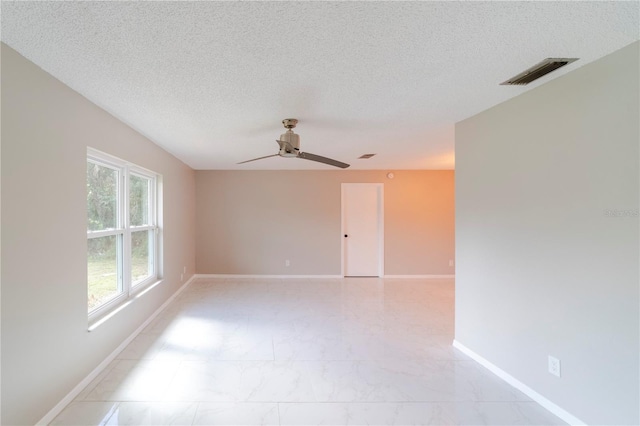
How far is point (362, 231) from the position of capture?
19.0 feet

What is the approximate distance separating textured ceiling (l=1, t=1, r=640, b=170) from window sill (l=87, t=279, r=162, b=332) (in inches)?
70.4

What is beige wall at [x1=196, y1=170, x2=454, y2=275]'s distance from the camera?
566 cm

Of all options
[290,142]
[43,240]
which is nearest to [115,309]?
[43,240]

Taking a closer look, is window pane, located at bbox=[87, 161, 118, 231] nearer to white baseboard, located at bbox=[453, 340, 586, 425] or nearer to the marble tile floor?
the marble tile floor

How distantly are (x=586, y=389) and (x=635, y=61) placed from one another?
186 cm

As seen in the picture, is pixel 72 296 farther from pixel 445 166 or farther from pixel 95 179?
pixel 445 166

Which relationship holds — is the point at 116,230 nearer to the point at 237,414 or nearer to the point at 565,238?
the point at 237,414

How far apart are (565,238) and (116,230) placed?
12.2ft

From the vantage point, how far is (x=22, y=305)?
5.13 ft

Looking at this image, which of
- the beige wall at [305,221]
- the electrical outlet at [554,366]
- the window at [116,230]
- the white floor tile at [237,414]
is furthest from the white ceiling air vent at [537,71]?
the beige wall at [305,221]

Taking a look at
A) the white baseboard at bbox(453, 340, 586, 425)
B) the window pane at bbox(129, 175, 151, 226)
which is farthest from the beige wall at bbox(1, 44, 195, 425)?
the white baseboard at bbox(453, 340, 586, 425)

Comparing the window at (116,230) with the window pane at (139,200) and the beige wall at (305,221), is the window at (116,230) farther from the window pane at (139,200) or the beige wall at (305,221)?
the beige wall at (305,221)

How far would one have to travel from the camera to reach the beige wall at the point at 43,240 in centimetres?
149

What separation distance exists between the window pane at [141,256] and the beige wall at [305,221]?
6.41 feet
